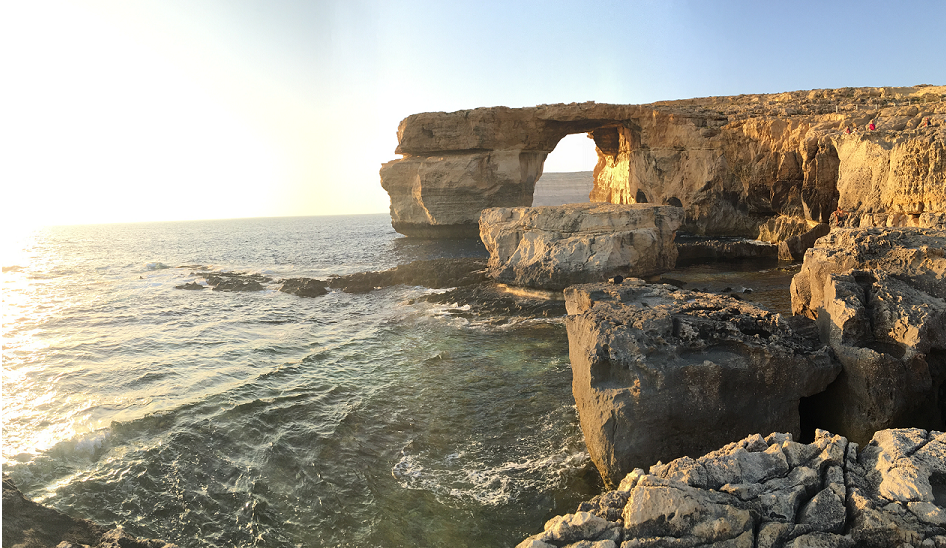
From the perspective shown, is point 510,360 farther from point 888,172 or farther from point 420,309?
point 888,172

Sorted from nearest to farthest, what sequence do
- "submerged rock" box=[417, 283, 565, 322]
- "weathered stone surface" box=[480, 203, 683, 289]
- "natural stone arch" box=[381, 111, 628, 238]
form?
"submerged rock" box=[417, 283, 565, 322], "weathered stone surface" box=[480, 203, 683, 289], "natural stone arch" box=[381, 111, 628, 238]

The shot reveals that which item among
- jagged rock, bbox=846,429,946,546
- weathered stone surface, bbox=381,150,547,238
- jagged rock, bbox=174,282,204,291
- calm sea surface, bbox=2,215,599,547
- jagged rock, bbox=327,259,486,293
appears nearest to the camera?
jagged rock, bbox=846,429,946,546

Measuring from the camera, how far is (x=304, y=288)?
21.3m

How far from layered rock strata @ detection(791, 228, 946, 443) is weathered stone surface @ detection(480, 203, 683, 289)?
8642 millimetres

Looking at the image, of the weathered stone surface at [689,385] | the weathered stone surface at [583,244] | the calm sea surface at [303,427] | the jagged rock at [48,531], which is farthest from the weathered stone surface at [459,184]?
the jagged rock at [48,531]

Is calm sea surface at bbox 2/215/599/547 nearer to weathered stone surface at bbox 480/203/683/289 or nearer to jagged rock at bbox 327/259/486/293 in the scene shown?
weathered stone surface at bbox 480/203/683/289

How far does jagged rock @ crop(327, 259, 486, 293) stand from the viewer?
67.5ft

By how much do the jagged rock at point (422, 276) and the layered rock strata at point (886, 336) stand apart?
13948 mm

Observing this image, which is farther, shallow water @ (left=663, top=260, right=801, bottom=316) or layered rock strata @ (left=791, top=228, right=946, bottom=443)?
shallow water @ (left=663, top=260, right=801, bottom=316)

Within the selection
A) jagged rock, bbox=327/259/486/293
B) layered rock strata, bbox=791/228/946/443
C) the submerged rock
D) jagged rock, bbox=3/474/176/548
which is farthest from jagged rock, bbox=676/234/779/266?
jagged rock, bbox=3/474/176/548

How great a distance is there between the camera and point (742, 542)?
3.27m

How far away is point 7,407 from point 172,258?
35.4 meters

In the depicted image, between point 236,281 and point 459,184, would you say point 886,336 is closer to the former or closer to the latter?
point 236,281

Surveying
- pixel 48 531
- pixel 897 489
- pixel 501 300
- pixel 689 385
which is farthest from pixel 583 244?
pixel 48 531
